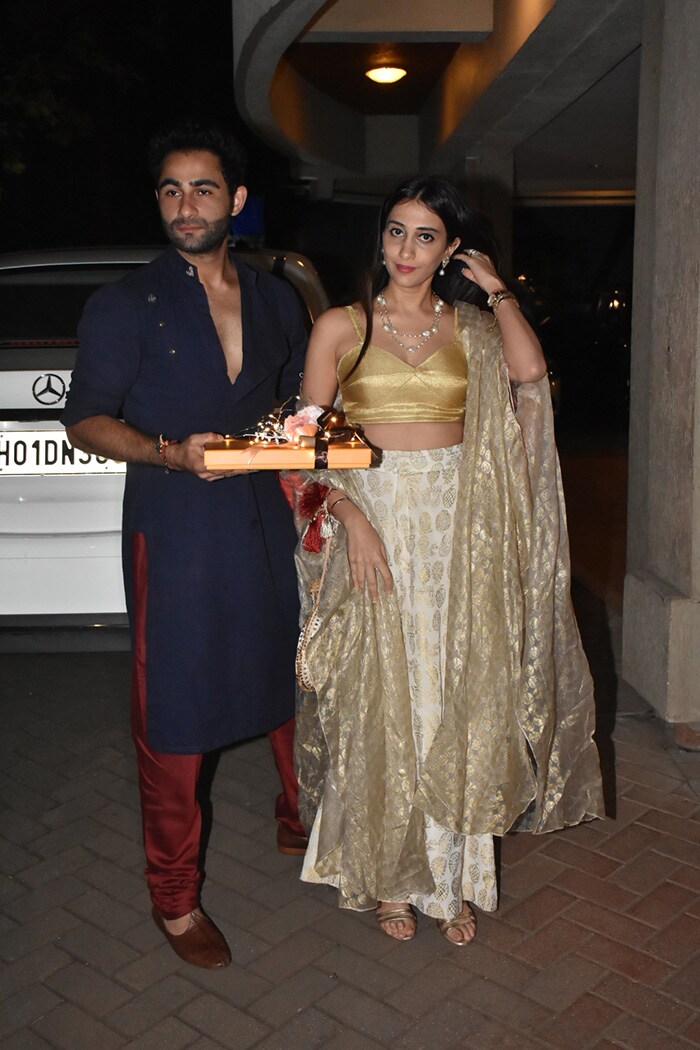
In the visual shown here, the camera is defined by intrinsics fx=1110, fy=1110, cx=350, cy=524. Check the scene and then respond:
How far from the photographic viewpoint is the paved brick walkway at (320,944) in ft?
8.89

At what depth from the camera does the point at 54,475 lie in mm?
Result: 4156

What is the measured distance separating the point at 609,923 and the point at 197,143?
241 centimetres

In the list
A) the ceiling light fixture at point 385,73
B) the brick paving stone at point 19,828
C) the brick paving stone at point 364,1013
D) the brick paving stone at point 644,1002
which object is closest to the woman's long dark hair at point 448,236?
the brick paving stone at point 364,1013

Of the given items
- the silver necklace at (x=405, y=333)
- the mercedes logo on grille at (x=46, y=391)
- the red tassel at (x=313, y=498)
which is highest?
the silver necklace at (x=405, y=333)

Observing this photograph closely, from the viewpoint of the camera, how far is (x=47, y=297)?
480 cm

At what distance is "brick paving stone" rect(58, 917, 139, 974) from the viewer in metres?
3.00

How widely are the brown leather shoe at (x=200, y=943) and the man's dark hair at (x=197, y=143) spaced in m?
2.00

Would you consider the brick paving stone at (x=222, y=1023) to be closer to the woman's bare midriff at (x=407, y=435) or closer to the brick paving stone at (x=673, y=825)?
the woman's bare midriff at (x=407, y=435)

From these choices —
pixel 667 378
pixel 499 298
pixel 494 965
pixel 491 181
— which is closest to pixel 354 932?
pixel 494 965

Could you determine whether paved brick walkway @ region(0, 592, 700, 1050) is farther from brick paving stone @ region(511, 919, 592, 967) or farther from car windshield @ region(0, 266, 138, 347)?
car windshield @ region(0, 266, 138, 347)

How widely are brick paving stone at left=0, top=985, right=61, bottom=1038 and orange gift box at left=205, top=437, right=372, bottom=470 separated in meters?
1.45

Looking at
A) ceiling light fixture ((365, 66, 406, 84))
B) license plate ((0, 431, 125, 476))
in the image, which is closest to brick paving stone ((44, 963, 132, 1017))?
license plate ((0, 431, 125, 476))

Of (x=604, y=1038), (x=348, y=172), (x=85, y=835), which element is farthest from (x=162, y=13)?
(x=604, y=1038)

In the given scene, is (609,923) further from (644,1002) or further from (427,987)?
(427,987)
